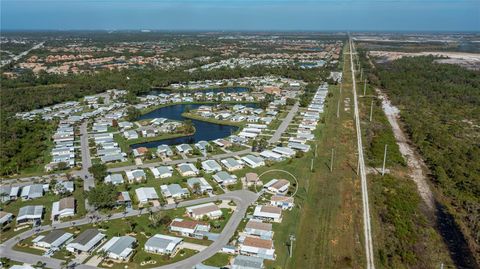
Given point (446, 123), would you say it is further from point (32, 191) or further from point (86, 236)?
point (32, 191)

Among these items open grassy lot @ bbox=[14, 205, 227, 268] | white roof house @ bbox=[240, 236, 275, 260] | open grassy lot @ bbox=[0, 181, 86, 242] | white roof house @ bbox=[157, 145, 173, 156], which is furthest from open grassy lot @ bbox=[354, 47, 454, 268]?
open grassy lot @ bbox=[0, 181, 86, 242]

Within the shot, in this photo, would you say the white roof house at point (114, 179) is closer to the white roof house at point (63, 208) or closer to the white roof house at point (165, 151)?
the white roof house at point (63, 208)

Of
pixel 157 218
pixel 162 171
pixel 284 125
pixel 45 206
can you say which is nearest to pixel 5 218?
pixel 45 206

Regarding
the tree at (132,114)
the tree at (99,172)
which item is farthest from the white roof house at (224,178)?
the tree at (132,114)

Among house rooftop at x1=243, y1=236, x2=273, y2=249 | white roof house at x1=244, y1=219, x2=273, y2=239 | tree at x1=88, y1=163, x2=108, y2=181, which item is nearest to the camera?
house rooftop at x1=243, y1=236, x2=273, y2=249

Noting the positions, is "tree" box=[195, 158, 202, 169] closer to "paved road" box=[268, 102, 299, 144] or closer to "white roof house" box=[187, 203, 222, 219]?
"white roof house" box=[187, 203, 222, 219]

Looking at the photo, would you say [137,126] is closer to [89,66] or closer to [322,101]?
[322,101]
